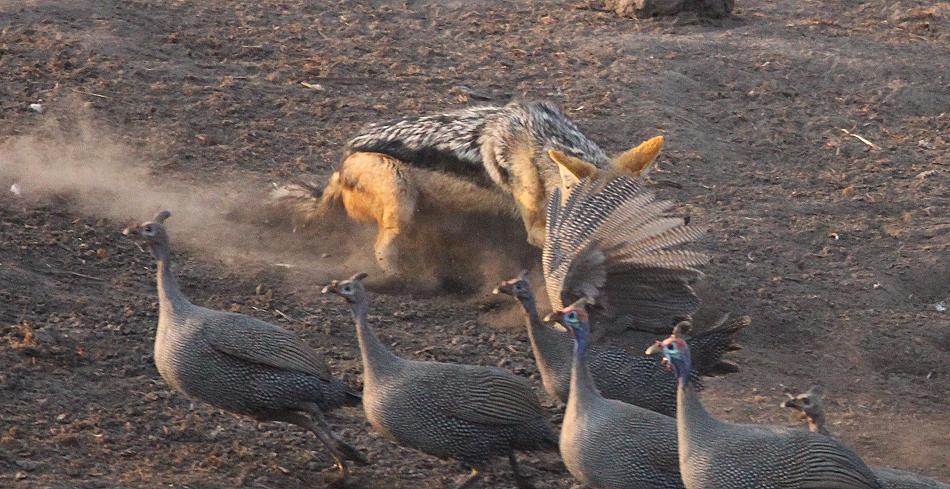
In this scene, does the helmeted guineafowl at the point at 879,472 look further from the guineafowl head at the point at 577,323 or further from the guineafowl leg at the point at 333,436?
the guineafowl leg at the point at 333,436

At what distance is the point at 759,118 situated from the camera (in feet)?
39.0

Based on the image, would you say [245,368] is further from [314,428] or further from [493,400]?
[493,400]

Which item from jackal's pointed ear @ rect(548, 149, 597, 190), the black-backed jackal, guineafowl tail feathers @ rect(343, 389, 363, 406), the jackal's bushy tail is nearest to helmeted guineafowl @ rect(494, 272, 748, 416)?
guineafowl tail feathers @ rect(343, 389, 363, 406)

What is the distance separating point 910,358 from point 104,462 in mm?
4764

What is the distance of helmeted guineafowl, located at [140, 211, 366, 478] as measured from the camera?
6285mm

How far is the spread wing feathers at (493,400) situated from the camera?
6160 millimetres

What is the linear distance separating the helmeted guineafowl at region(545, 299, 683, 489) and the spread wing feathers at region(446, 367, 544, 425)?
34cm

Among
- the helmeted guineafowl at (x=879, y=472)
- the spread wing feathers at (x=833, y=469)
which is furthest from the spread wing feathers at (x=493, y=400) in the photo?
the spread wing feathers at (x=833, y=469)

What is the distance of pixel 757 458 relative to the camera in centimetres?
556

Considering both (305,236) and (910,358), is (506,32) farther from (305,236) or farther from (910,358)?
(910,358)

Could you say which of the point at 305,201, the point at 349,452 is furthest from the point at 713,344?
the point at 305,201

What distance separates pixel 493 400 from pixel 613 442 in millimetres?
659

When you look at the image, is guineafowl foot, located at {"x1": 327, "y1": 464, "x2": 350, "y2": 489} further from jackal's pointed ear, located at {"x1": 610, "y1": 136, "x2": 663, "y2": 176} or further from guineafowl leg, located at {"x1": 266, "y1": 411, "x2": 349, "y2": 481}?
jackal's pointed ear, located at {"x1": 610, "y1": 136, "x2": 663, "y2": 176}

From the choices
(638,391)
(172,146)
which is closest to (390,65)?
(172,146)
